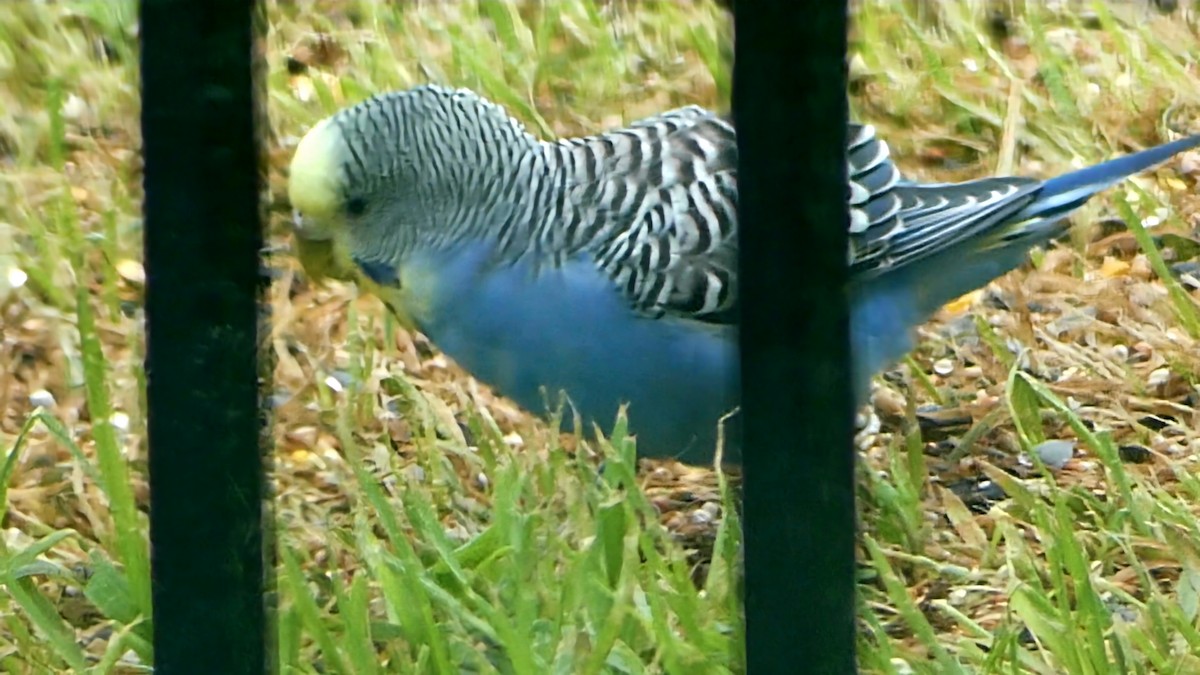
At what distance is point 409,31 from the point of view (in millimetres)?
3477

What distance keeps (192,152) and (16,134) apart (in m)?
2.51

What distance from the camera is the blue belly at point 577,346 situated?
2164 mm

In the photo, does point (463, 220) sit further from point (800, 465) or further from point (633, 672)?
point (800, 465)

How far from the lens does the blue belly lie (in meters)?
2.16

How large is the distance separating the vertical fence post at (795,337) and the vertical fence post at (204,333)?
0.23m

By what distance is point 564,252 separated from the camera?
223cm

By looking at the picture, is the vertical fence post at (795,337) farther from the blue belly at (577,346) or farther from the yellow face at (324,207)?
the yellow face at (324,207)

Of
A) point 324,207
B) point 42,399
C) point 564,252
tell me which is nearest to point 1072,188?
point 564,252

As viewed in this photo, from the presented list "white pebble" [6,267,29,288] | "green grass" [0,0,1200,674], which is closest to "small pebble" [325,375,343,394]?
"green grass" [0,0,1200,674]

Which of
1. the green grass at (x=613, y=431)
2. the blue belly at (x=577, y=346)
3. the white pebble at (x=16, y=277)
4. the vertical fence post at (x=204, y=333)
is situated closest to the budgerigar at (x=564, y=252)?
the blue belly at (x=577, y=346)

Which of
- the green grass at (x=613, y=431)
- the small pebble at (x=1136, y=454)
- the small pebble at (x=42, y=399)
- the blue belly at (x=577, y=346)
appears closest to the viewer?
the green grass at (x=613, y=431)

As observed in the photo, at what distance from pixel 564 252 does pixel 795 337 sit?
141cm

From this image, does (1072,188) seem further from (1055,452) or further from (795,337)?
(795,337)

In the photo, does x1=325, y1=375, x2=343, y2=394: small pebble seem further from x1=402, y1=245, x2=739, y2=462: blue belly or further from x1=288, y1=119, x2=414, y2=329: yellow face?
x1=402, y1=245, x2=739, y2=462: blue belly
